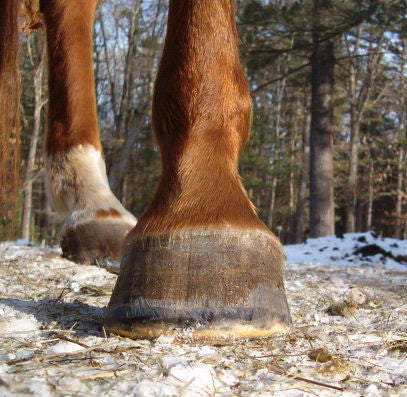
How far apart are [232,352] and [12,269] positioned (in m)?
1.62

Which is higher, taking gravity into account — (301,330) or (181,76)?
(181,76)

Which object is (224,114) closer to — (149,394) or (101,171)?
(149,394)

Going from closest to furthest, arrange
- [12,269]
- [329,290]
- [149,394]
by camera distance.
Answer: [149,394] → [329,290] → [12,269]

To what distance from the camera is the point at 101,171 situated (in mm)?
2752

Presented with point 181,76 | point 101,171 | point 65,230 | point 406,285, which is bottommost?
point 406,285

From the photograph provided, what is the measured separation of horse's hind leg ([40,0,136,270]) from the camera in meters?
2.61

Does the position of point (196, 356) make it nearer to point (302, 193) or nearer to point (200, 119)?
point (200, 119)

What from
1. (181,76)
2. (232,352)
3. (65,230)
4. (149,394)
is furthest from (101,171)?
(149,394)

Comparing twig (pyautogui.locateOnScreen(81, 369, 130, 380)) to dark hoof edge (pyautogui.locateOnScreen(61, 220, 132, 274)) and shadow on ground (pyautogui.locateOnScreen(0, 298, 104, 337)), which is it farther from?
dark hoof edge (pyautogui.locateOnScreen(61, 220, 132, 274))

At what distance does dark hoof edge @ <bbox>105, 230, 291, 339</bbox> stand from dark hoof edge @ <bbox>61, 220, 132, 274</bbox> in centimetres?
118

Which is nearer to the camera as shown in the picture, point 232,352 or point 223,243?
point 232,352

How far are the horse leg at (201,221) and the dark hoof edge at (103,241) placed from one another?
111 cm

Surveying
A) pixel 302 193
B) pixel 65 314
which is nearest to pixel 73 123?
pixel 65 314

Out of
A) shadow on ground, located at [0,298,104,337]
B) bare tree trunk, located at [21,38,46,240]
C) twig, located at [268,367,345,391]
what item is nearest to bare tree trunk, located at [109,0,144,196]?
bare tree trunk, located at [21,38,46,240]
